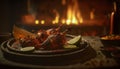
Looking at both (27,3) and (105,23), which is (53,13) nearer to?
(27,3)

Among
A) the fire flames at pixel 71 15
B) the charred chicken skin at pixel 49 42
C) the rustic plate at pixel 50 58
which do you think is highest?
the fire flames at pixel 71 15

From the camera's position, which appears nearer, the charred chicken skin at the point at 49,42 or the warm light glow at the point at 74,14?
the charred chicken skin at the point at 49,42

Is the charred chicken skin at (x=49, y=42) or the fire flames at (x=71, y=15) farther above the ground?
the fire flames at (x=71, y=15)

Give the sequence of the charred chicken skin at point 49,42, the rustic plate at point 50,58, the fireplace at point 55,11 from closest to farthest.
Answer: the rustic plate at point 50,58, the charred chicken skin at point 49,42, the fireplace at point 55,11

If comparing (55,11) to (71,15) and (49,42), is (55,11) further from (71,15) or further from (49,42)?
(49,42)

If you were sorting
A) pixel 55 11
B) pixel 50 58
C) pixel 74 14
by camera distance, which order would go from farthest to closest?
pixel 55 11 → pixel 74 14 → pixel 50 58

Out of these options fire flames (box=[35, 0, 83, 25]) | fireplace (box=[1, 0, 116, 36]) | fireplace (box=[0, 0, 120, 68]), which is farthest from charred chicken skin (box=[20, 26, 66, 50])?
fire flames (box=[35, 0, 83, 25])

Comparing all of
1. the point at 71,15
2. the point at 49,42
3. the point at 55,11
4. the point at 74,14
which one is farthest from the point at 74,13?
the point at 49,42

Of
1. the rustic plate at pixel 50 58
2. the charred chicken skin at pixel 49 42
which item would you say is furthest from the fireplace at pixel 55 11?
the rustic plate at pixel 50 58

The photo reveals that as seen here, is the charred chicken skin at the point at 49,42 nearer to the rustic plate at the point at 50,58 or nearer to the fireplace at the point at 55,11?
the rustic plate at the point at 50,58

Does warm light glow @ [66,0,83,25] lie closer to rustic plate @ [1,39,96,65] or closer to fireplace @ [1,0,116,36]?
fireplace @ [1,0,116,36]

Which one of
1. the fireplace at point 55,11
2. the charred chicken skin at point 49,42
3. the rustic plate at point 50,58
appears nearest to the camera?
the rustic plate at point 50,58
